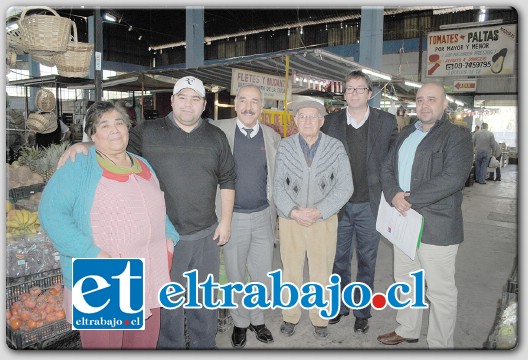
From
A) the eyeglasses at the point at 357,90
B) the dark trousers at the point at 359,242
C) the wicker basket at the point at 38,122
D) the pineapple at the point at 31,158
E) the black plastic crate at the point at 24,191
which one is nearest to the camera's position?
the eyeglasses at the point at 357,90

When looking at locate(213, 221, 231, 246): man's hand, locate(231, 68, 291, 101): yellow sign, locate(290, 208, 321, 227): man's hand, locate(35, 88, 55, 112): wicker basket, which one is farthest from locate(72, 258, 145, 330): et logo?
locate(35, 88, 55, 112): wicker basket

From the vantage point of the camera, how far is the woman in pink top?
6.41 ft

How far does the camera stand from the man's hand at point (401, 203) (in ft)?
8.79

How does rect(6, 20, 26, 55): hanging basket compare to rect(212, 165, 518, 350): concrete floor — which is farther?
rect(212, 165, 518, 350): concrete floor

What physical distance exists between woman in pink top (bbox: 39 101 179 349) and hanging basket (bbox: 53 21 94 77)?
1.40 metres

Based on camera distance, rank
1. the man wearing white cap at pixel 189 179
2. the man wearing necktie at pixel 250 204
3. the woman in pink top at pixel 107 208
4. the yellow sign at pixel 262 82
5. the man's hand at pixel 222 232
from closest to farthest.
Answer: the woman in pink top at pixel 107 208
the man wearing white cap at pixel 189 179
the man's hand at pixel 222 232
the man wearing necktie at pixel 250 204
the yellow sign at pixel 262 82

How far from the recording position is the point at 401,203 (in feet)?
8.82

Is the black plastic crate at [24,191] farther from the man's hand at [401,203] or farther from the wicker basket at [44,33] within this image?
the man's hand at [401,203]

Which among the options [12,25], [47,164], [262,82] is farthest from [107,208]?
[262,82]

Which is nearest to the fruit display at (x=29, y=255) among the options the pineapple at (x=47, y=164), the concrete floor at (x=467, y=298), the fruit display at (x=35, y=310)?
the fruit display at (x=35, y=310)

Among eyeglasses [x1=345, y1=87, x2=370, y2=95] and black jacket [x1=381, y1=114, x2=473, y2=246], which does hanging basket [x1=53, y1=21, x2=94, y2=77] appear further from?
black jacket [x1=381, y1=114, x2=473, y2=246]

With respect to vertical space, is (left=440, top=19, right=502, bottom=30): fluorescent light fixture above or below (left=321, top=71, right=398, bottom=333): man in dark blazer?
above

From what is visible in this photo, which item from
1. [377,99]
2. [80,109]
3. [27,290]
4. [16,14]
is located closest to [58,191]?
[27,290]

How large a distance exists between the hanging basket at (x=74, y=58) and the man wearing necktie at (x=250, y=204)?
4.24 feet
